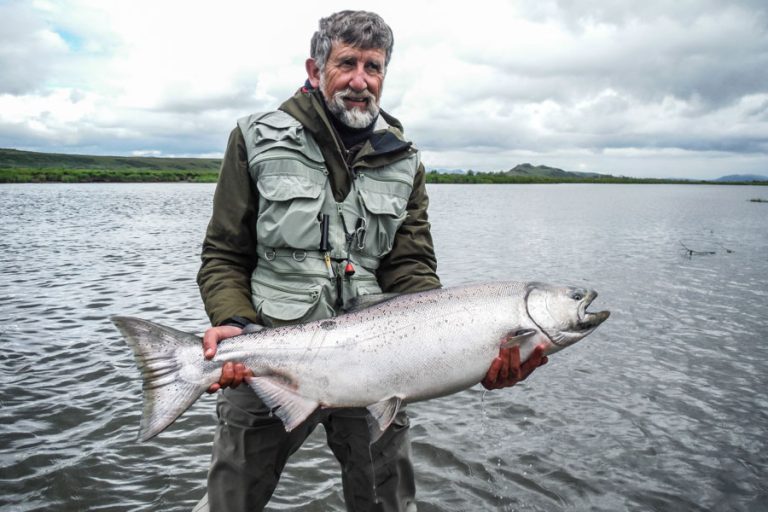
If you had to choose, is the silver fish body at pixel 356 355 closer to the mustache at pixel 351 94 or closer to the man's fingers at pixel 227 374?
the man's fingers at pixel 227 374

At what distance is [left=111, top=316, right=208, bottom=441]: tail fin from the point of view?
10.8ft

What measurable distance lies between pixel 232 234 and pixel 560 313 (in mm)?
2133

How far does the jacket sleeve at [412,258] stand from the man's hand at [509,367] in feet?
2.79

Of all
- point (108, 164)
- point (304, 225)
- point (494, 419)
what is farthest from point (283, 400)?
point (108, 164)

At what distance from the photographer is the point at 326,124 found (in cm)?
391

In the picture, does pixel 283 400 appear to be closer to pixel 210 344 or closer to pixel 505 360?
pixel 210 344

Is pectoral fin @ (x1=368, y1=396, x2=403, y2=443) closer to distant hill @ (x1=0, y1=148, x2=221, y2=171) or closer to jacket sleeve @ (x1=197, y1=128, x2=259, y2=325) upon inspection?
jacket sleeve @ (x1=197, y1=128, x2=259, y2=325)

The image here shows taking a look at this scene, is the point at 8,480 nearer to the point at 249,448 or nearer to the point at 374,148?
the point at 249,448

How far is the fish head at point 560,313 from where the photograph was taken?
3623mm

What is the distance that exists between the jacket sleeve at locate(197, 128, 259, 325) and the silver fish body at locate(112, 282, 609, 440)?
14.9 inches

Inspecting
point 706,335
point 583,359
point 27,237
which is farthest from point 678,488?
point 27,237

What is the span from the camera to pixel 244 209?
151 inches

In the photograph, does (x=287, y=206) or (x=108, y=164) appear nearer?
(x=287, y=206)

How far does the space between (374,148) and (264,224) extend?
913mm
